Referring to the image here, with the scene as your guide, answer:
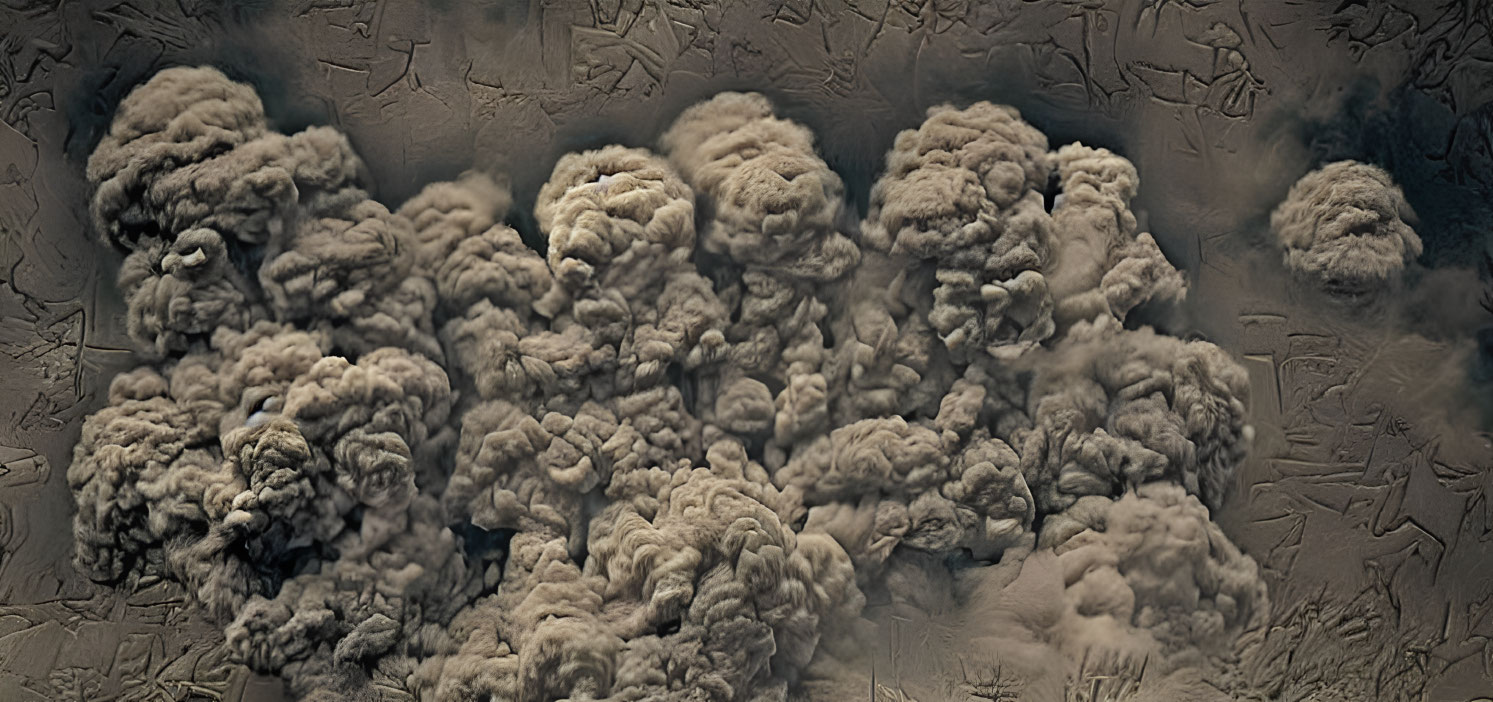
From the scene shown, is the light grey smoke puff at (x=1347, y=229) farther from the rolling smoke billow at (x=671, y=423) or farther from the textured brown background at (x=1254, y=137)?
the rolling smoke billow at (x=671, y=423)

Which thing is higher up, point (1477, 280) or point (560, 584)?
point (1477, 280)

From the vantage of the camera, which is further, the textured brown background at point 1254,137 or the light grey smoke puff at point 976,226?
the textured brown background at point 1254,137

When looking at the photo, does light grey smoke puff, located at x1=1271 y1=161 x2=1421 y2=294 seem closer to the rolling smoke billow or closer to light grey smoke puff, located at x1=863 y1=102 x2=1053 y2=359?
the rolling smoke billow

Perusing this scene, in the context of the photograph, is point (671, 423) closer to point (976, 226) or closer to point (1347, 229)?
point (976, 226)

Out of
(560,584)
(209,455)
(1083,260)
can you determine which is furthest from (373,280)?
(1083,260)

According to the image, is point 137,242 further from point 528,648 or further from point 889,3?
point 889,3

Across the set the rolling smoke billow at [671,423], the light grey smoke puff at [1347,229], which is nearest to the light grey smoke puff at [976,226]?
the rolling smoke billow at [671,423]
